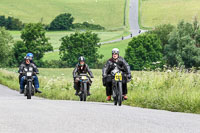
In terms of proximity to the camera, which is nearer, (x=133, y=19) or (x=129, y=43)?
(x=129, y=43)

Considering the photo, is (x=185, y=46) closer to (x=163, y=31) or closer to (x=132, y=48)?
(x=132, y=48)

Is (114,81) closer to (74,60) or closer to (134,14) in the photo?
(74,60)

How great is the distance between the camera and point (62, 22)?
138 meters

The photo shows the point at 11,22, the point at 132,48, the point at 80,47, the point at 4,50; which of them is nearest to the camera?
the point at 4,50

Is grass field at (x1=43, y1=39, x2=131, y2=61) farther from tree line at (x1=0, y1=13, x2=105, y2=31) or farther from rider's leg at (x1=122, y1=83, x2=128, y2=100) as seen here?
rider's leg at (x1=122, y1=83, x2=128, y2=100)

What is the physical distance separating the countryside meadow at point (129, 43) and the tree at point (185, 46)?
0.18 metres

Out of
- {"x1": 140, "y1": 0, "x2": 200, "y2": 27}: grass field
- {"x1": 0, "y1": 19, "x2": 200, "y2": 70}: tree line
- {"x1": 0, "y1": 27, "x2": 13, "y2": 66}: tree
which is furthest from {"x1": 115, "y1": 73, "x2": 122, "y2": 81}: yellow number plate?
{"x1": 140, "y1": 0, "x2": 200, "y2": 27}: grass field

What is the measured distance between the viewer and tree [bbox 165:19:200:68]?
307 feet

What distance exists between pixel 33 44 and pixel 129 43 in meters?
20.5

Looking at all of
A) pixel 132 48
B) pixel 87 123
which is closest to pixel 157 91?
pixel 87 123

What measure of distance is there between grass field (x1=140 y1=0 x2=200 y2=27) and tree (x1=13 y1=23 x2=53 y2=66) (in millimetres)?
31662

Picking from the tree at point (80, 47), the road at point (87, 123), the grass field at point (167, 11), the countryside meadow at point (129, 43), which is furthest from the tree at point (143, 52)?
the road at point (87, 123)

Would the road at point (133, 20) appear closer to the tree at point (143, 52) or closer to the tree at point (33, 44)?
the tree at point (143, 52)

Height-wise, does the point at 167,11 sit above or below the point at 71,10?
below
